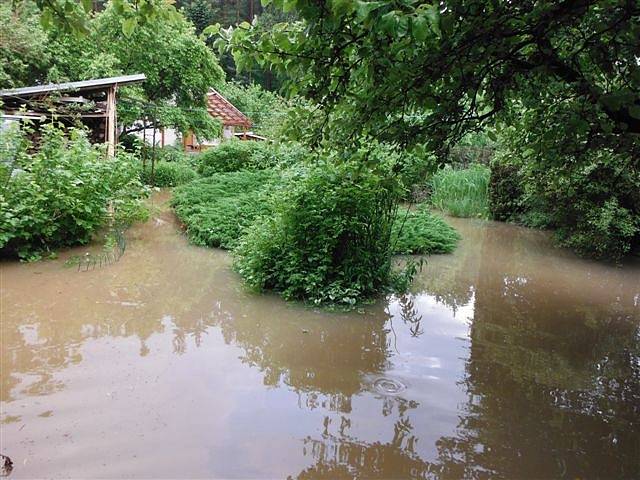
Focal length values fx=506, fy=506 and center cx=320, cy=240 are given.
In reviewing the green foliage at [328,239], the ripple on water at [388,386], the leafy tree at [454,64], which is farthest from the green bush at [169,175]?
the ripple on water at [388,386]

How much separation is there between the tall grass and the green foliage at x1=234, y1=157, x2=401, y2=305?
801cm

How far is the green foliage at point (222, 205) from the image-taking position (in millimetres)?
9031

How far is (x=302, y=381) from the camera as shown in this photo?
4355 millimetres

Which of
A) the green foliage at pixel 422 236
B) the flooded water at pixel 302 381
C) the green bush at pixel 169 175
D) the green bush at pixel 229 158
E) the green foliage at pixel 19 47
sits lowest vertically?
the flooded water at pixel 302 381

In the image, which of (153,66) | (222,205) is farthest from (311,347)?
(153,66)

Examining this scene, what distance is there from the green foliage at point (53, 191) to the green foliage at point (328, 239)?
9.97 ft

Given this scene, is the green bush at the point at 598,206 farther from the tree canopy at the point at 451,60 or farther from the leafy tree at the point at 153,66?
the leafy tree at the point at 153,66

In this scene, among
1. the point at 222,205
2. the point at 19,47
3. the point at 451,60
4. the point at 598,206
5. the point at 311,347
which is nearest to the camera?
the point at 451,60

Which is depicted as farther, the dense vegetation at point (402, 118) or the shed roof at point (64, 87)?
the shed roof at point (64, 87)

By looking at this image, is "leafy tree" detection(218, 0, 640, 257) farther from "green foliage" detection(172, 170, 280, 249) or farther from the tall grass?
the tall grass

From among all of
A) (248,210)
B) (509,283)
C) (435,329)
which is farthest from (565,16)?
(248,210)

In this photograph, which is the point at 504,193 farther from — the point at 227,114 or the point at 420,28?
the point at 227,114

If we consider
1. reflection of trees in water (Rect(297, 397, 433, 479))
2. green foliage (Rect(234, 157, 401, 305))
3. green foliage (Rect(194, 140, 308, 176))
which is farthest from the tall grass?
reflection of trees in water (Rect(297, 397, 433, 479))

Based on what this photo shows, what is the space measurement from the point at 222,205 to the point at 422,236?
3982 millimetres
